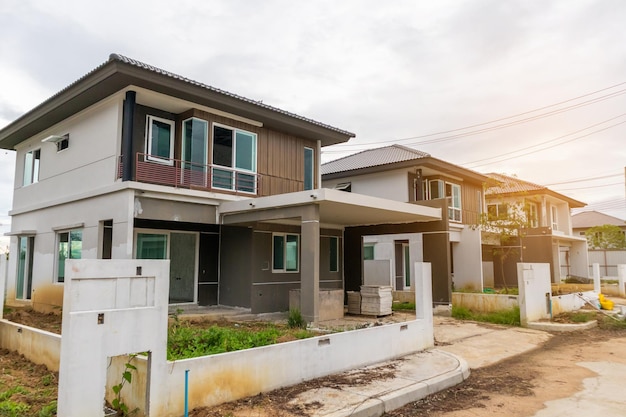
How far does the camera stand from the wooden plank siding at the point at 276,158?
46.3 feet

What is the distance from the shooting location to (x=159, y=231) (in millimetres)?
Result: 13562

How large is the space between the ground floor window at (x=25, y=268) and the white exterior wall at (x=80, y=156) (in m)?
1.16

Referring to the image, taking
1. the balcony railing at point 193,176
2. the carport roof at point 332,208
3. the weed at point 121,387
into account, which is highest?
the balcony railing at point 193,176

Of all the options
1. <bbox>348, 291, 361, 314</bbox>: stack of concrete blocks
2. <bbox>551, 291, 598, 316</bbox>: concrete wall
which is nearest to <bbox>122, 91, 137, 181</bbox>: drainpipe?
<bbox>348, 291, 361, 314</bbox>: stack of concrete blocks

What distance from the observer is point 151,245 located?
1349cm

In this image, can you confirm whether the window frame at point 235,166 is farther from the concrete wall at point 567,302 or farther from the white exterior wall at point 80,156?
the concrete wall at point 567,302

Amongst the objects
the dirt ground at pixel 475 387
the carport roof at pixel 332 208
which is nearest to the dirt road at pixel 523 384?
the dirt ground at pixel 475 387

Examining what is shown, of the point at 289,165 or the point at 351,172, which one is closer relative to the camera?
the point at 289,165

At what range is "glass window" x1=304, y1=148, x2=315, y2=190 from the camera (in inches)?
640

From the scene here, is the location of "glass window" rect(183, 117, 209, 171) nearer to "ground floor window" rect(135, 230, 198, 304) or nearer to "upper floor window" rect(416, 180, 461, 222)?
"ground floor window" rect(135, 230, 198, 304)

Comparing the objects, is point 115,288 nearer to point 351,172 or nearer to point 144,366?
point 144,366

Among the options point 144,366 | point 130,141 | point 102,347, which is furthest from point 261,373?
point 130,141

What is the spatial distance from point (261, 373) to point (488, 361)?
500cm

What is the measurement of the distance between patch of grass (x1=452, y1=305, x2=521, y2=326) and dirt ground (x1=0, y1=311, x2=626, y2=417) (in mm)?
3587
